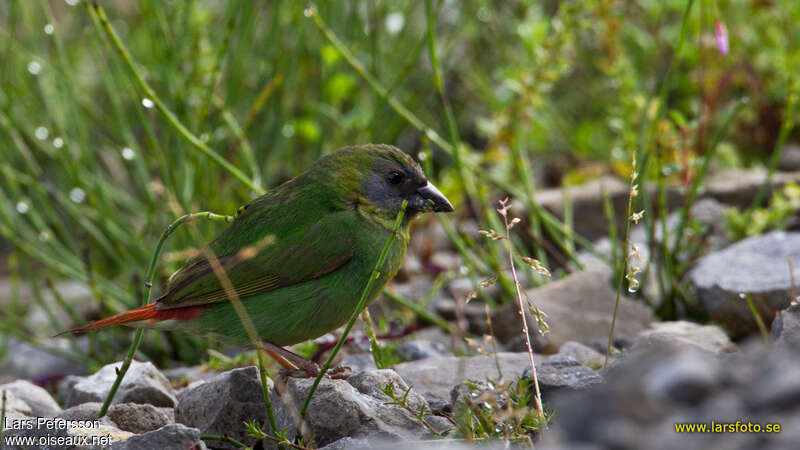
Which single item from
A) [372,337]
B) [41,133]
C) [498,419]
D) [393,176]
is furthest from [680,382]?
[41,133]

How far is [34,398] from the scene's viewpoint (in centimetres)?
321

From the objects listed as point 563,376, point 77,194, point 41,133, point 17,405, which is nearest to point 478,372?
point 563,376

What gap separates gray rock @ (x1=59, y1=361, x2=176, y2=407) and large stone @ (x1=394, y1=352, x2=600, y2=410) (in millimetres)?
787

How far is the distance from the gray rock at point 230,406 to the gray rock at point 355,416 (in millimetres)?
211

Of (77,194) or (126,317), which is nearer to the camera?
(126,317)

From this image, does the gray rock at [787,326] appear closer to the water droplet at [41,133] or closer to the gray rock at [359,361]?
the gray rock at [359,361]

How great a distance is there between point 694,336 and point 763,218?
1.06 meters

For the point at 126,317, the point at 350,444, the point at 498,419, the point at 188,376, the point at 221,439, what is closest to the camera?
the point at 350,444

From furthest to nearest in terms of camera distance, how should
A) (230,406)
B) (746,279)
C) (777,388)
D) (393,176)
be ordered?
(746,279)
(393,176)
(230,406)
(777,388)

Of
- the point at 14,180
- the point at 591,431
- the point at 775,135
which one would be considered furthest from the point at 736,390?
the point at 775,135

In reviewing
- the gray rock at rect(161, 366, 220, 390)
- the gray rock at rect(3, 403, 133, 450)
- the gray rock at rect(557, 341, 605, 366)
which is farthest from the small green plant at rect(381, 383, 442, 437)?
the gray rock at rect(161, 366, 220, 390)

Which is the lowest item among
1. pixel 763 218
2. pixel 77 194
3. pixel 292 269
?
pixel 292 269

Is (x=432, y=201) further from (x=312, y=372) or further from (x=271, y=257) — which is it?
(x=312, y=372)

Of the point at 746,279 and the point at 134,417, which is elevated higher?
the point at 746,279
